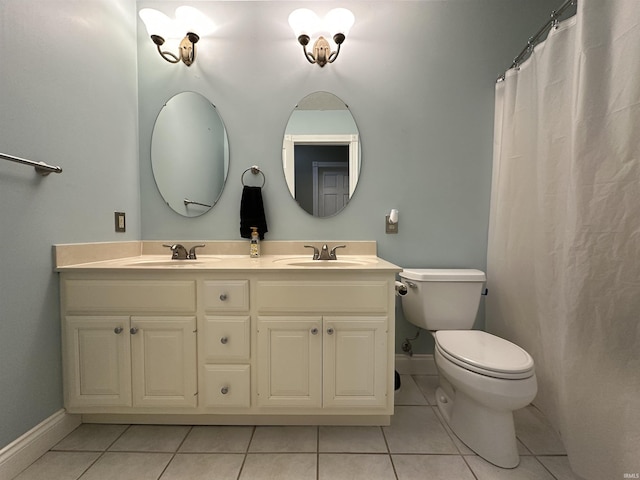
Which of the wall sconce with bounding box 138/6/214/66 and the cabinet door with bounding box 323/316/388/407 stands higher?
the wall sconce with bounding box 138/6/214/66

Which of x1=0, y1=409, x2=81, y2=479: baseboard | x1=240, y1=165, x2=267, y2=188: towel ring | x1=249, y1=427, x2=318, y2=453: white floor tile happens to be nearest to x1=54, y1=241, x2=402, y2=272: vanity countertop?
x1=240, y1=165, x2=267, y2=188: towel ring

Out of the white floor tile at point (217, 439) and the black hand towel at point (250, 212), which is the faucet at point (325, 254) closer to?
the black hand towel at point (250, 212)

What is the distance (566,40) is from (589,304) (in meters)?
1.14

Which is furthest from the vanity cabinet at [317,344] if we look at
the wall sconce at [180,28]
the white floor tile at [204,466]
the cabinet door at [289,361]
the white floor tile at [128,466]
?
the wall sconce at [180,28]

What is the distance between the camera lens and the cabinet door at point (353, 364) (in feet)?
3.75

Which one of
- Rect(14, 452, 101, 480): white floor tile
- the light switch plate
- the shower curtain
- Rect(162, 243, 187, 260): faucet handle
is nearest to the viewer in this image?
the shower curtain

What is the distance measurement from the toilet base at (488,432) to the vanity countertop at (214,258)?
2.29ft

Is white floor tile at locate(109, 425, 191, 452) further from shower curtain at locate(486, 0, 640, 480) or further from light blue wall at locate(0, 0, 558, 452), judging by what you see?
shower curtain at locate(486, 0, 640, 480)

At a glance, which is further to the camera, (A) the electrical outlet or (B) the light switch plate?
(B) the light switch plate

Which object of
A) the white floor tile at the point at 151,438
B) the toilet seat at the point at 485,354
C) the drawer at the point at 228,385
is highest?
the toilet seat at the point at 485,354

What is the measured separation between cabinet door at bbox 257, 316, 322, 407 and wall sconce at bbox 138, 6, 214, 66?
1652 mm

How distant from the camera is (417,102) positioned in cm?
162

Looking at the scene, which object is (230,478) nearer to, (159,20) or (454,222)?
(454,222)

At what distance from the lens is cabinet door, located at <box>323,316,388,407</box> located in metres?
1.14
